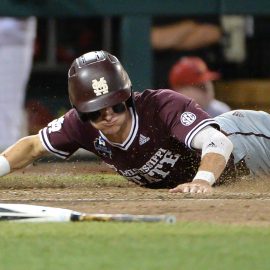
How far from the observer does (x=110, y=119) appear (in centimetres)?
823

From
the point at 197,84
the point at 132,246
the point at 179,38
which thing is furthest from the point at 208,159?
the point at 179,38

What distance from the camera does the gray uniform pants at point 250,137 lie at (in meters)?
9.48

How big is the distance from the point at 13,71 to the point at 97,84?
6327 millimetres

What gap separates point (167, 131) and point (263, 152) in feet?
4.60

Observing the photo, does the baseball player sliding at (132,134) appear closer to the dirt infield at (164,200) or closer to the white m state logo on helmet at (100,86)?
the white m state logo on helmet at (100,86)

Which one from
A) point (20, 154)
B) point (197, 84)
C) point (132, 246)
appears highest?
point (132, 246)

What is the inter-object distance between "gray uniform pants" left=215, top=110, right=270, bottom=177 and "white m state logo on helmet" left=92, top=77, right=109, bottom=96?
1.47 m

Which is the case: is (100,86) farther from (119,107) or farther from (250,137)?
(250,137)

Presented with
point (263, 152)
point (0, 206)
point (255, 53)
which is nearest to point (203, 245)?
point (0, 206)

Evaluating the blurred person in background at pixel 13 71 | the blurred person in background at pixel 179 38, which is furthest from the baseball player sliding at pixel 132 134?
the blurred person in background at pixel 179 38

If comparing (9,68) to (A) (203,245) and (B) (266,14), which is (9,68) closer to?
(B) (266,14)

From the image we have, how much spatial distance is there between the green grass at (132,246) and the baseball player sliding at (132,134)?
1437mm

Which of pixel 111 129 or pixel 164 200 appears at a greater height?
pixel 111 129

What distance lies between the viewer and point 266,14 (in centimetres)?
1466
